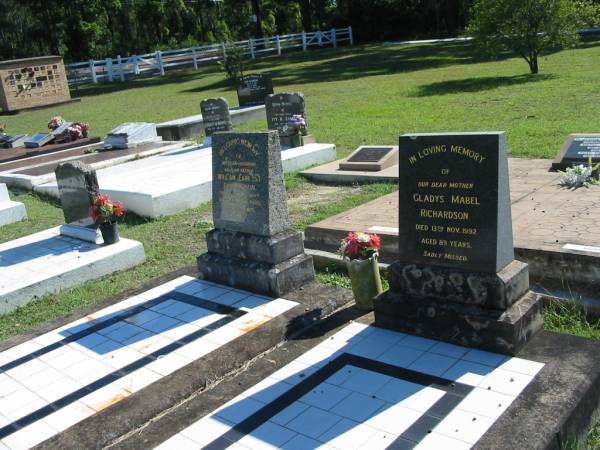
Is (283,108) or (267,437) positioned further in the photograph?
(283,108)

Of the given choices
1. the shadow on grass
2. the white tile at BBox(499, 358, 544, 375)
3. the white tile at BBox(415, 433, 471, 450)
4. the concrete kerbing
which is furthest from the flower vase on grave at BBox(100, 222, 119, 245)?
the shadow on grass

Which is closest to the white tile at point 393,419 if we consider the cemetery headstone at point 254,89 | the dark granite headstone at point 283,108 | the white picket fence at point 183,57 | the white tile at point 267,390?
the white tile at point 267,390

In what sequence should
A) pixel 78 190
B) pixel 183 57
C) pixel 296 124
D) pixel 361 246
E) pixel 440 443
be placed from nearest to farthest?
pixel 440 443, pixel 361 246, pixel 78 190, pixel 296 124, pixel 183 57

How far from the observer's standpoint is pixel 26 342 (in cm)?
613

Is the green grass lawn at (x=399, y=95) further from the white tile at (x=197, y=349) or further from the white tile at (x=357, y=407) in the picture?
the white tile at (x=357, y=407)

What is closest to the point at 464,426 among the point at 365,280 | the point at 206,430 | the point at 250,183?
the point at 206,430

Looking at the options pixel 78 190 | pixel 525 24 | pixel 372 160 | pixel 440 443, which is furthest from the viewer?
pixel 525 24

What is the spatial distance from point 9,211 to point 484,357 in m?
8.69

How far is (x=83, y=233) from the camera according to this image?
8.73 metres

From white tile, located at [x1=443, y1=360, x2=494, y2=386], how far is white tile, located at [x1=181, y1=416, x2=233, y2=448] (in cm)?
158

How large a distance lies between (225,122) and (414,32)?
28.8 meters

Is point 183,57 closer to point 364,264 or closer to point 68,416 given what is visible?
point 364,264

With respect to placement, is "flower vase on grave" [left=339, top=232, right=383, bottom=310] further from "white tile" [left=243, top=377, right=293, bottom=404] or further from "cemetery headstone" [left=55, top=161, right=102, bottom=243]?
"cemetery headstone" [left=55, top=161, right=102, bottom=243]

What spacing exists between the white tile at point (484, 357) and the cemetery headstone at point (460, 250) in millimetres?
48
